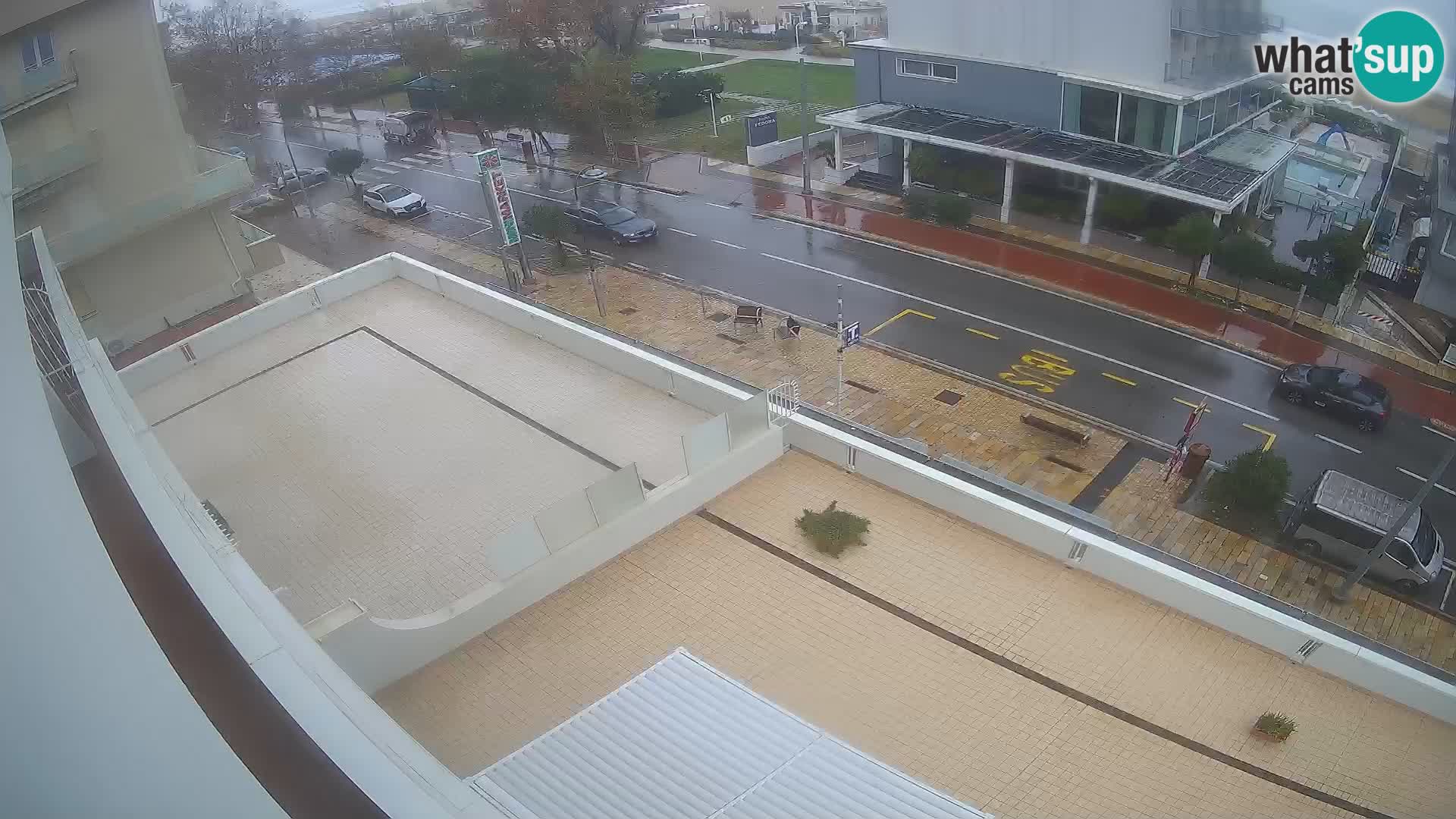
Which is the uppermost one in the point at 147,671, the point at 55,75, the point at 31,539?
the point at 55,75

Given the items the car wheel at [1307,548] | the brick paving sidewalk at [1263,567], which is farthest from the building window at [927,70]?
the car wheel at [1307,548]

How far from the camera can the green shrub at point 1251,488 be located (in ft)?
42.7

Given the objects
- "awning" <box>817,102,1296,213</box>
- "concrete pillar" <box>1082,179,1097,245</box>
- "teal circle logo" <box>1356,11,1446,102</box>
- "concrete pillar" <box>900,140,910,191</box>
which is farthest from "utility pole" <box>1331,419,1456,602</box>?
"concrete pillar" <box>900,140,910,191</box>

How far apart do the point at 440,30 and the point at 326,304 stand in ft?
108

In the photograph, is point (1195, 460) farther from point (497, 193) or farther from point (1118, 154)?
point (497, 193)

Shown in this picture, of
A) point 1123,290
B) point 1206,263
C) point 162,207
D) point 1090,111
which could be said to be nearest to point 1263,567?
point 1123,290

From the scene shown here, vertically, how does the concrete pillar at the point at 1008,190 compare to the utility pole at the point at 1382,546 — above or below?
above

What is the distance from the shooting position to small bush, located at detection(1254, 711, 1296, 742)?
6.81 meters

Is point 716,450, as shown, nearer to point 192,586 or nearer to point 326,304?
point 192,586

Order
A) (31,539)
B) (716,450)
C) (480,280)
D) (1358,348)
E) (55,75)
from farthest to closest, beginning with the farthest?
1. (480,280)
2. (1358,348)
3. (55,75)
4. (716,450)
5. (31,539)

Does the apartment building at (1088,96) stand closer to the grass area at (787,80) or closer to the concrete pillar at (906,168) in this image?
the concrete pillar at (906,168)

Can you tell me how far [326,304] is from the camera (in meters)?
16.0

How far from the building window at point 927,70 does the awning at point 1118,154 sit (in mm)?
1028

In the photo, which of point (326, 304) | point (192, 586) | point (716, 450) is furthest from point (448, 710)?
point (326, 304)
